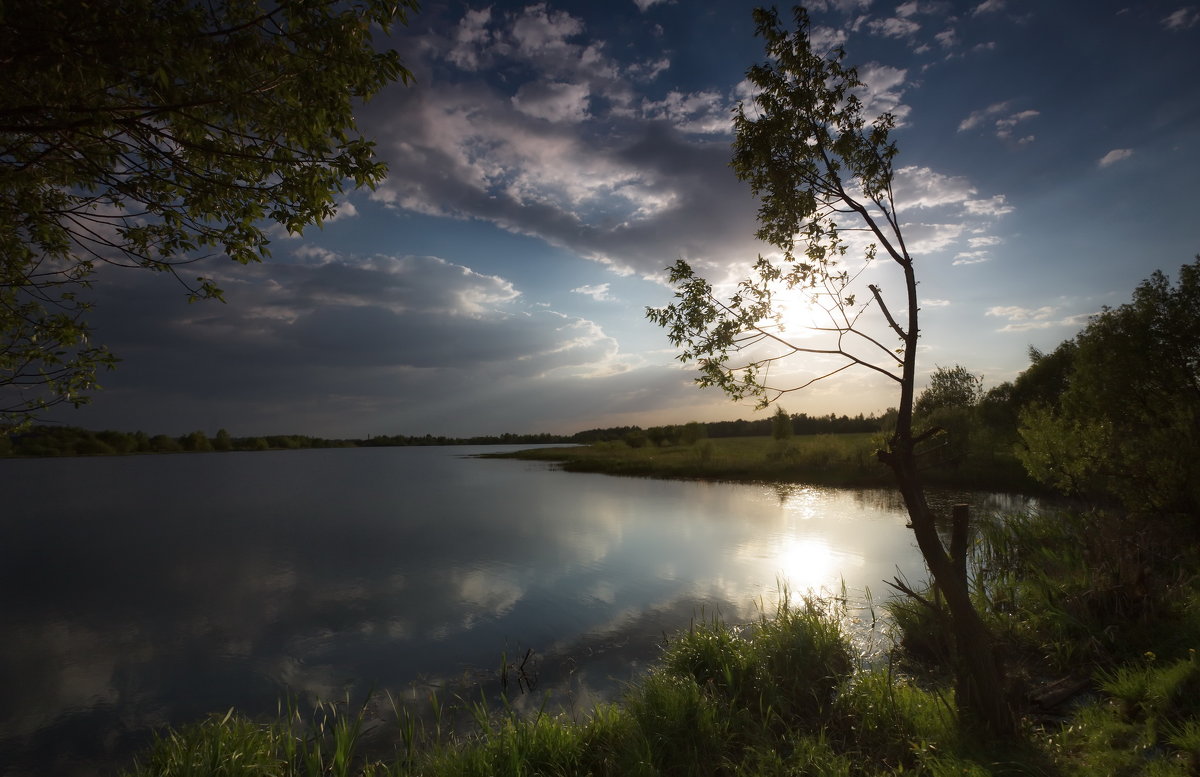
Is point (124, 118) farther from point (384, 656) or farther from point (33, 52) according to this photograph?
point (384, 656)

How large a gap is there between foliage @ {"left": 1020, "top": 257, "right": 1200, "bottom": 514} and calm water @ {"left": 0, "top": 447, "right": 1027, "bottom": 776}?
6.33 m

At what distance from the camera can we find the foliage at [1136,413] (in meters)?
13.8

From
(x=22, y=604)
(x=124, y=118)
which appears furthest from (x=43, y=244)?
(x=22, y=604)

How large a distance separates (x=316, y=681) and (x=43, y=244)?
805 centimetres

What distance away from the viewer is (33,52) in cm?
426

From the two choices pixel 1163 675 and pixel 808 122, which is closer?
pixel 1163 675

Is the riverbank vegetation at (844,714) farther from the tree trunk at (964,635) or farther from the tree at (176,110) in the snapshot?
the tree at (176,110)

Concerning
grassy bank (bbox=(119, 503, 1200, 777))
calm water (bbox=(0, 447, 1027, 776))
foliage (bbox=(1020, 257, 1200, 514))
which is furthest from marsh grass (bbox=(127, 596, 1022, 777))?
foliage (bbox=(1020, 257, 1200, 514))

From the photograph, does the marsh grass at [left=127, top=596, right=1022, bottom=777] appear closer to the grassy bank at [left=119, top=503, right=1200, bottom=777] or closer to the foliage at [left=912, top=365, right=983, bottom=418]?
the grassy bank at [left=119, top=503, right=1200, bottom=777]

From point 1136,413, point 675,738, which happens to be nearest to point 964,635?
point 675,738

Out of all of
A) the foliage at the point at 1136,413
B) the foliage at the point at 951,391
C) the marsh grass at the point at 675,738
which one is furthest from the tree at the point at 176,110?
the foliage at the point at 951,391

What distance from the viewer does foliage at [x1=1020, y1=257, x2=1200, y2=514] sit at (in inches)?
543

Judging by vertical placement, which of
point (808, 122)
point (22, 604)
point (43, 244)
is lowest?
point (22, 604)

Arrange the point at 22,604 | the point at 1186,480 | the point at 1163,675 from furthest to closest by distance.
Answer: the point at 22,604 → the point at 1186,480 → the point at 1163,675
